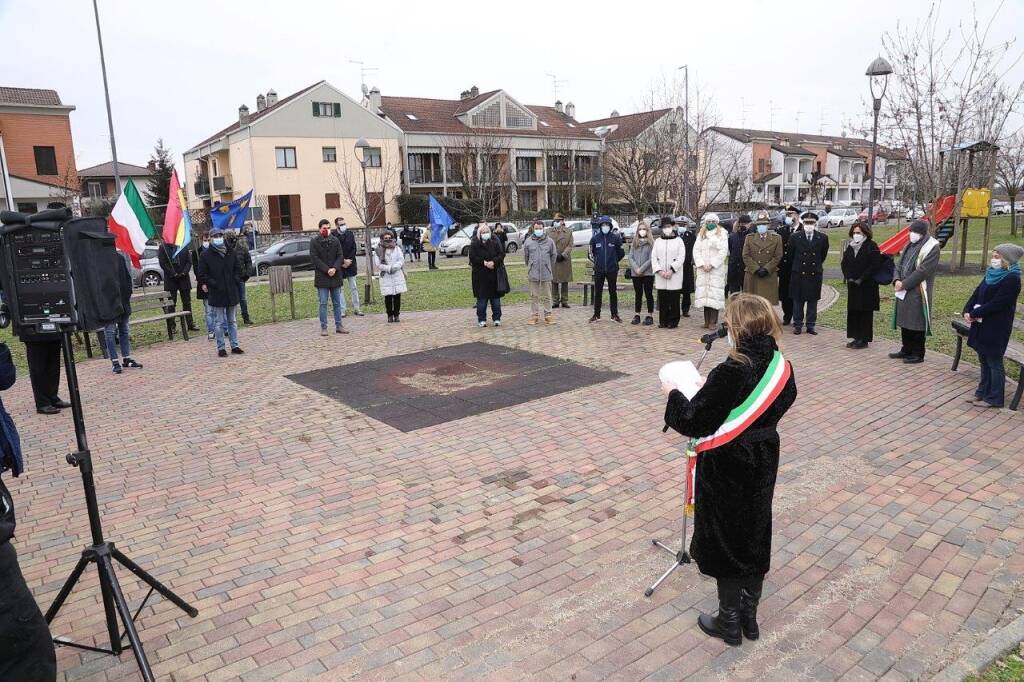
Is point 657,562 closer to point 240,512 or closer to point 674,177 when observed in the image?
point 240,512

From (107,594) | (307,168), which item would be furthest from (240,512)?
(307,168)

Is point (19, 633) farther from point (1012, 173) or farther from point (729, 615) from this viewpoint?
point (1012, 173)

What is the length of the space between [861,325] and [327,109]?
42940 millimetres

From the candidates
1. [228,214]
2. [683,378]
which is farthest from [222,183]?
[683,378]

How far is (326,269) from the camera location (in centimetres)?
1225

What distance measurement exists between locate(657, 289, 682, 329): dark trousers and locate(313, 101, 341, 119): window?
39859 millimetres

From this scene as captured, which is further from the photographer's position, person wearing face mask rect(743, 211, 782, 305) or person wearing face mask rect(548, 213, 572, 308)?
person wearing face mask rect(548, 213, 572, 308)

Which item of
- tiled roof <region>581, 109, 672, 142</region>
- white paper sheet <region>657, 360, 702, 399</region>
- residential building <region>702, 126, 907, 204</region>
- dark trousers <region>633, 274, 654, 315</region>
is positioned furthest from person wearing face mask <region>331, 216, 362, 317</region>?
residential building <region>702, 126, 907, 204</region>

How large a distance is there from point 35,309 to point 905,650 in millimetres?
4550

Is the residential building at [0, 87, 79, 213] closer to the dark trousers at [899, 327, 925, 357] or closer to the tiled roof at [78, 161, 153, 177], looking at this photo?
the tiled roof at [78, 161, 153, 177]

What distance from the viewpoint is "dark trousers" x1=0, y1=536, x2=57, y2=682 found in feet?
8.43

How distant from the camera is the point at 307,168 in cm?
4647

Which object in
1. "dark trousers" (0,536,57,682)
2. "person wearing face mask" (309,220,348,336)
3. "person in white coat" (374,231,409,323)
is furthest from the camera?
"person in white coat" (374,231,409,323)

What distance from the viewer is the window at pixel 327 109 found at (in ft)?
152
